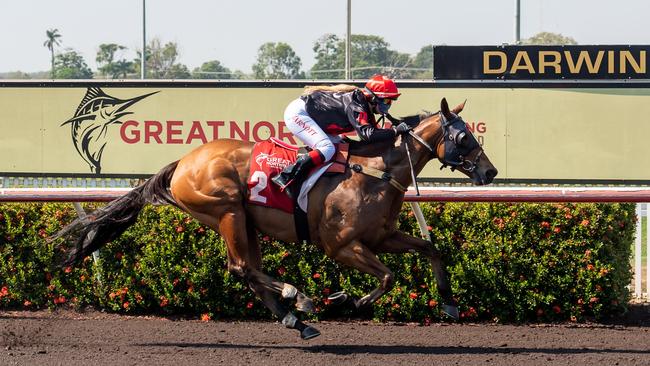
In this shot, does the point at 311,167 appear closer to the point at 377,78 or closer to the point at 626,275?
the point at 377,78

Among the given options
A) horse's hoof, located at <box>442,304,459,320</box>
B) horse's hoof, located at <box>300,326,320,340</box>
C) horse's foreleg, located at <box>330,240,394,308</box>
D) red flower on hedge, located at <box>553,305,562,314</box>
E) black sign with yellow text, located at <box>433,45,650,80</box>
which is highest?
black sign with yellow text, located at <box>433,45,650,80</box>

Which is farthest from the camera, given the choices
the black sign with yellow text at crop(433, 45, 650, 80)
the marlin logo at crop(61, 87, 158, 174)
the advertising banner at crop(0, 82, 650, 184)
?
the marlin logo at crop(61, 87, 158, 174)

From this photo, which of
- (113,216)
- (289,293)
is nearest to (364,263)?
(289,293)

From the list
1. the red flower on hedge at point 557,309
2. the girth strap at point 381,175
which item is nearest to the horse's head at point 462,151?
the girth strap at point 381,175

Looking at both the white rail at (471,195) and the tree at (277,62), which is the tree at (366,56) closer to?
the tree at (277,62)

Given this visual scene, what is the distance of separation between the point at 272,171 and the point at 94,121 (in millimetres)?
8263

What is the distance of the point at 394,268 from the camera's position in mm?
7004

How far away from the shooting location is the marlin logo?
13.7 m

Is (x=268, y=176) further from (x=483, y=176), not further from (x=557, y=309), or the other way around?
(x=557, y=309)

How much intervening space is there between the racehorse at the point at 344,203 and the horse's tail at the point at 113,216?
0.36ft

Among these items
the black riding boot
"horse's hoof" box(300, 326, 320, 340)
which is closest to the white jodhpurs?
the black riding boot

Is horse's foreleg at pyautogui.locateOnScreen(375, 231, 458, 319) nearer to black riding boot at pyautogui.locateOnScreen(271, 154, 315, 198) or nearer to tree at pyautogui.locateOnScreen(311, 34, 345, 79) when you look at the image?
black riding boot at pyautogui.locateOnScreen(271, 154, 315, 198)

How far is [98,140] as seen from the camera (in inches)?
543

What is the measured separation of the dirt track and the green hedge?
14 cm
